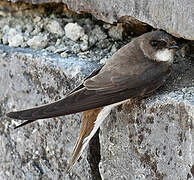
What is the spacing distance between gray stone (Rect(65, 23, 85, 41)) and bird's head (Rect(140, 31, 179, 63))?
0.33 m

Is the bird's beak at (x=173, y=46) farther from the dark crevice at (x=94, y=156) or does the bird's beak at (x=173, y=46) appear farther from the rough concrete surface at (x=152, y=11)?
the dark crevice at (x=94, y=156)

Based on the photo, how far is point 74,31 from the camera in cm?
228

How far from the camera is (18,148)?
2.43 m

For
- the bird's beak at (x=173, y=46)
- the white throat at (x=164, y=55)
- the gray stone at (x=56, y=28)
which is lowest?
the gray stone at (x=56, y=28)

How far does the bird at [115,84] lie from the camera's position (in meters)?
1.87

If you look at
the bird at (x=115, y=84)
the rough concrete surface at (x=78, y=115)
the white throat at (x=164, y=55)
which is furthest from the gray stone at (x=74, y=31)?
the white throat at (x=164, y=55)

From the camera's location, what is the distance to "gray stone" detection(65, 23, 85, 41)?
7.47 ft

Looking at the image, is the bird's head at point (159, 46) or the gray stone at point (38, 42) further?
the gray stone at point (38, 42)

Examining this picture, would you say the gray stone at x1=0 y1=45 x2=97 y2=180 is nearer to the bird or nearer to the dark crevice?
the dark crevice

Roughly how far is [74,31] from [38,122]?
14.9 inches

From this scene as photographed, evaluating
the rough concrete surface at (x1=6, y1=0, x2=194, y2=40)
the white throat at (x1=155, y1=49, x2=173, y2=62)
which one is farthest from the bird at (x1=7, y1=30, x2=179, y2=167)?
the rough concrete surface at (x1=6, y1=0, x2=194, y2=40)

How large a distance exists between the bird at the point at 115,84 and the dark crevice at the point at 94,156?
117 mm

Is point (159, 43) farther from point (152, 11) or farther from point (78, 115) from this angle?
point (78, 115)

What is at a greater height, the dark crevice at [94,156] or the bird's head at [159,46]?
the bird's head at [159,46]
